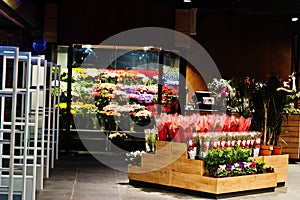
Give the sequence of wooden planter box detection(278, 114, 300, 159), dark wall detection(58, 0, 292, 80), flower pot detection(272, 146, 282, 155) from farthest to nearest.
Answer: dark wall detection(58, 0, 292, 80) < wooden planter box detection(278, 114, 300, 159) < flower pot detection(272, 146, 282, 155)

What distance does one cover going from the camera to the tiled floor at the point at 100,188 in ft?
25.1

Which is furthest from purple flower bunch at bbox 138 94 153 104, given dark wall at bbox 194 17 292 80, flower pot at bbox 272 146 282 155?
dark wall at bbox 194 17 292 80

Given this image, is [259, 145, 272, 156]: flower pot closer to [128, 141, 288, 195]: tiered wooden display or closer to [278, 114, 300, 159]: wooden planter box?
[128, 141, 288, 195]: tiered wooden display

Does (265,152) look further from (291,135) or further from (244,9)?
(244,9)

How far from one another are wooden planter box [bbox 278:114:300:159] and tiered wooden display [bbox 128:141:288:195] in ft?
11.7

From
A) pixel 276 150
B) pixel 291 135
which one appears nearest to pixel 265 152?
pixel 276 150

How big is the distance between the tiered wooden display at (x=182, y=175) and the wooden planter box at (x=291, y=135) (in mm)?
3558

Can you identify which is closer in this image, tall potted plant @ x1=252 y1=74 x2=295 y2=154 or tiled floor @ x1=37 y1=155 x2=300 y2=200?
tiled floor @ x1=37 y1=155 x2=300 y2=200

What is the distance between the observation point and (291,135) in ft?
39.8

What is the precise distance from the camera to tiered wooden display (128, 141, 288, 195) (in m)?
7.78

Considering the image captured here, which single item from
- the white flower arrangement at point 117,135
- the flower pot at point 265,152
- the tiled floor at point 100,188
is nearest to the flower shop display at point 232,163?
the tiled floor at point 100,188

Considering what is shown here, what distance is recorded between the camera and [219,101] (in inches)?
496

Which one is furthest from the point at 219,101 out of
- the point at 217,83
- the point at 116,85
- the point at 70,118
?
the point at 70,118

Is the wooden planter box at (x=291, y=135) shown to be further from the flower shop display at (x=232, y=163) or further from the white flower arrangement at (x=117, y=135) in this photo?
the flower shop display at (x=232, y=163)
